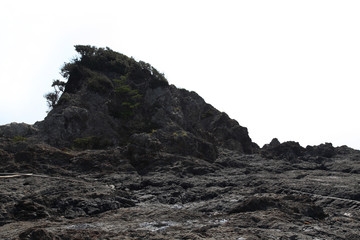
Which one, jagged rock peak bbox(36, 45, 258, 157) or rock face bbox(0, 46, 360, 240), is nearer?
rock face bbox(0, 46, 360, 240)

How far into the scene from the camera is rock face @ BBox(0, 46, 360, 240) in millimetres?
9328

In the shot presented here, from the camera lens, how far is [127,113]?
106ft

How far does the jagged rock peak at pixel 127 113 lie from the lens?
1011 inches

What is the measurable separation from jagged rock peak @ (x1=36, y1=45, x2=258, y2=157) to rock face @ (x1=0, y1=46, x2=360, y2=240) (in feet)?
0.39

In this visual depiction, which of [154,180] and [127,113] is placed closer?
[154,180]

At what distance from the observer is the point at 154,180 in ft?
52.4

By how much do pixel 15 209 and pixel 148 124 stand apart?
2061 cm

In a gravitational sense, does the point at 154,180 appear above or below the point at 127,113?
below

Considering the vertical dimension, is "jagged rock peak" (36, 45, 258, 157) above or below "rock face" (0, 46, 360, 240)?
above

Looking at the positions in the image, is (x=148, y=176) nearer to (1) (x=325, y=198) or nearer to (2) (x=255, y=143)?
(1) (x=325, y=198)

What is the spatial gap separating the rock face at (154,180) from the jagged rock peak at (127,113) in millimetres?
118

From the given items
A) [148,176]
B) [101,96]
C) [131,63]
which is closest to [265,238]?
[148,176]

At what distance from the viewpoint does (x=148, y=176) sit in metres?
17.0

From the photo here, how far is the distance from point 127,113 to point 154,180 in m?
17.2
